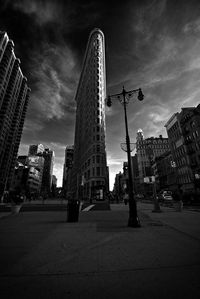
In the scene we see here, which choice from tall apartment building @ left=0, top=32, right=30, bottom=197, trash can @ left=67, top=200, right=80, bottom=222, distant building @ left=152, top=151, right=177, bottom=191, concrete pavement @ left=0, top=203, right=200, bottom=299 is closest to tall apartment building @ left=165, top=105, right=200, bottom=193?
distant building @ left=152, top=151, right=177, bottom=191

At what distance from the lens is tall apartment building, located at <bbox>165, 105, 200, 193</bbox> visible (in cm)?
4028

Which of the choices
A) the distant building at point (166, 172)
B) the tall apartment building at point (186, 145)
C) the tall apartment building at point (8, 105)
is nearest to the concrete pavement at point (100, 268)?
the tall apartment building at point (186, 145)

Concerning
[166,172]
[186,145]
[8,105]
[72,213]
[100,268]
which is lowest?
[100,268]

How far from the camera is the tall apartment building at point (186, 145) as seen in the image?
40.3 m

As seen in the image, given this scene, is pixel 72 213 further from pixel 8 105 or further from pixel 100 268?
pixel 8 105

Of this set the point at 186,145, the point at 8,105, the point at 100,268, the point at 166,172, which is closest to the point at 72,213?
the point at 100,268

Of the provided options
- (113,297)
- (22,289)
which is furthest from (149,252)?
(22,289)

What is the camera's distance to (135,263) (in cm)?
330

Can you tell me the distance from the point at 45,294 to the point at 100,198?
46.4 meters

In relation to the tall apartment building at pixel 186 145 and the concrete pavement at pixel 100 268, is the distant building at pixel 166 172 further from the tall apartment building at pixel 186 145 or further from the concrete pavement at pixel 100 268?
the concrete pavement at pixel 100 268

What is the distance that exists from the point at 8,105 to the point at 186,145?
95260mm

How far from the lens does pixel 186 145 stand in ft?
147

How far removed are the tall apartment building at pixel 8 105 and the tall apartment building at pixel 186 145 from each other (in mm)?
82619

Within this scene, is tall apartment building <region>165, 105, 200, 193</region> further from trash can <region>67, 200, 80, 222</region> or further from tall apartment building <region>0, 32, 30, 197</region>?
tall apartment building <region>0, 32, 30, 197</region>
